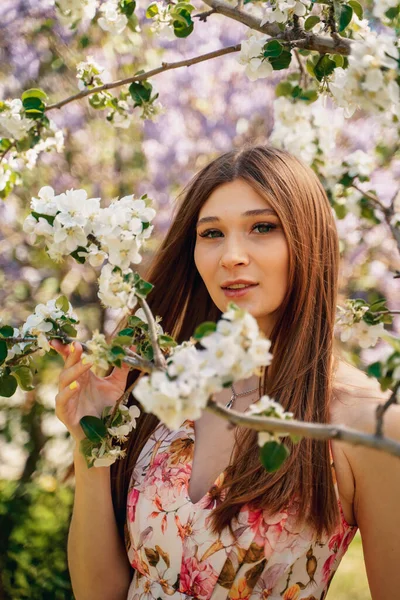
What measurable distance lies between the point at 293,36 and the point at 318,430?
1.01m

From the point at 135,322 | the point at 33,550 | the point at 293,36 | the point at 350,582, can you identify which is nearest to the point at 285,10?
the point at 293,36

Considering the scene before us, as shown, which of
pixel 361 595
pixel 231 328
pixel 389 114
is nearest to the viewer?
pixel 231 328

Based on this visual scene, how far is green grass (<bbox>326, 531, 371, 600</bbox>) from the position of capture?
3.59m

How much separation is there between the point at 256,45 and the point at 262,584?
49.1 inches

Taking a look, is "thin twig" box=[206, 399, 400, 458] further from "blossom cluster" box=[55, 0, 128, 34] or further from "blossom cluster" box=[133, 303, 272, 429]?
"blossom cluster" box=[55, 0, 128, 34]

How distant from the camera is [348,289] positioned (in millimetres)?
3832

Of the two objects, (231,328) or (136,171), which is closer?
(231,328)

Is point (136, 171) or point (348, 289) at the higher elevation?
point (136, 171)

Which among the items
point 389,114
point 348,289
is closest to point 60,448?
point 348,289

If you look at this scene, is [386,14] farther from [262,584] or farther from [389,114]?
[262,584]

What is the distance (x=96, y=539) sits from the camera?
195cm

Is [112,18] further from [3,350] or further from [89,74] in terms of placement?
[3,350]

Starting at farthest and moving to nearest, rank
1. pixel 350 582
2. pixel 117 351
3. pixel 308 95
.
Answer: pixel 350 582 → pixel 308 95 → pixel 117 351

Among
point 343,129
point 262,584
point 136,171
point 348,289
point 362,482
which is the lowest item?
point 262,584
